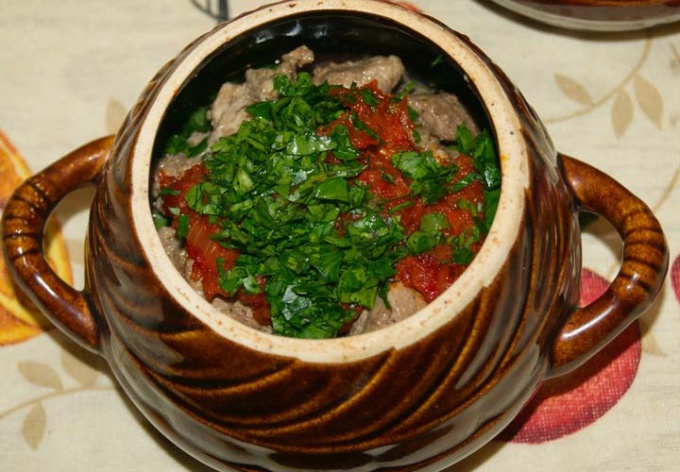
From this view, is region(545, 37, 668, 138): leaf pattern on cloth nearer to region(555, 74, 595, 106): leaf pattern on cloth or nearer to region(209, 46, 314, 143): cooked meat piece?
region(555, 74, 595, 106): leaf pattern on cloth

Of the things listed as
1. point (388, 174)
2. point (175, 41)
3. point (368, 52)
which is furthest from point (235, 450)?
point (175, 41)

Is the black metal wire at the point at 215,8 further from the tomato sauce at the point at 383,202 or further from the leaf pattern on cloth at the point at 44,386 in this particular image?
the leaf pattern on cloth at the point at 44,386

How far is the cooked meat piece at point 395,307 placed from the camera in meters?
→ 1.24

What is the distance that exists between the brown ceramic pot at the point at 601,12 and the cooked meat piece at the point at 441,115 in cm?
42

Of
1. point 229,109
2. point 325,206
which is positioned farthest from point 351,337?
point 229,109

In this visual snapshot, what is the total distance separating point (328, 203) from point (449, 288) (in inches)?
10.6

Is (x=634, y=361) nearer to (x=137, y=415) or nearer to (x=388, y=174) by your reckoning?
(x=388, y=174)

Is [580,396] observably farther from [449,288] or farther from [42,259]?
[42,259]

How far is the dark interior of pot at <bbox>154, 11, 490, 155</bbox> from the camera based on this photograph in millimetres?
1346

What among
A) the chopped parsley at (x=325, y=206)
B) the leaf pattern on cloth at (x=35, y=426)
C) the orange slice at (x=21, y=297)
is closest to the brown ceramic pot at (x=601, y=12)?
the chopped parsley at (x=325, y=206)

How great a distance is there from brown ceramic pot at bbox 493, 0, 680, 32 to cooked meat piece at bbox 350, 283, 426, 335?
2.52ft

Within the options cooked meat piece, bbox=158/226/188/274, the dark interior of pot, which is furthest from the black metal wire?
cooked meat piece, bbox=158/226/188/274

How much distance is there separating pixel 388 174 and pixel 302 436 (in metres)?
0.41

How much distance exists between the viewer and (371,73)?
4.69 feet
